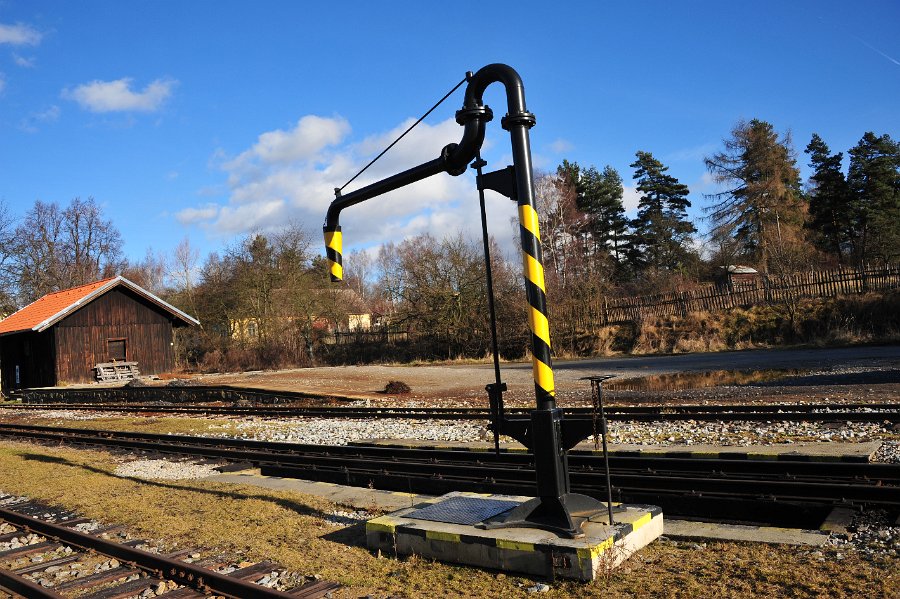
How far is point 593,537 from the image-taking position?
A: 17.1ft

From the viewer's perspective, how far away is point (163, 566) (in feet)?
19.8

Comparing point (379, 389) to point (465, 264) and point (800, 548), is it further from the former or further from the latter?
point (800, 548)

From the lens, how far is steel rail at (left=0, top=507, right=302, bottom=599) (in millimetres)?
5222

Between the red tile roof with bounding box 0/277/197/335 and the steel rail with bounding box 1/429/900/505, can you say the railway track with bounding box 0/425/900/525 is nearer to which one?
the steel rail with bounding box 1/429/900/505

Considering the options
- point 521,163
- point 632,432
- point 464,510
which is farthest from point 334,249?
point 632,432

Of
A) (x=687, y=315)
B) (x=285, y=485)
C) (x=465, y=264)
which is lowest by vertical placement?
(x=285, y=485)

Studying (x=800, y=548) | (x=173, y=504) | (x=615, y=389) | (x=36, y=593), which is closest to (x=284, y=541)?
(x=36, y=593)

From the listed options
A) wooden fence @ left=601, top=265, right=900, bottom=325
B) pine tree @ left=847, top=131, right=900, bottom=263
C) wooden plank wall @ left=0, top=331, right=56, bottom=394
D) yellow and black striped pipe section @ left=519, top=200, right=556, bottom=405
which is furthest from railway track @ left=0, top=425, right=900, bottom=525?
pine tree @ left=847, top=131, right=900, bottom=263

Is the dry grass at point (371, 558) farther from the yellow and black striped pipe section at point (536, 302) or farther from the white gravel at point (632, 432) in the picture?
the white gravel at point (632, 432)

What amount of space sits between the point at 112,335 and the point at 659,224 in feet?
133

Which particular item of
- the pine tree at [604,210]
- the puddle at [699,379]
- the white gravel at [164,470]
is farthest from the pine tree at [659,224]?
the white gravel at [164,470]

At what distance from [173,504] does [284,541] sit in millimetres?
2784

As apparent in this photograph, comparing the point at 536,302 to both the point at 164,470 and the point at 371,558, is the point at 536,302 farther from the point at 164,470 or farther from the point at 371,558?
the point at 164,470

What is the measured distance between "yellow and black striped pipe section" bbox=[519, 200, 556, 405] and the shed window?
1617 inches
